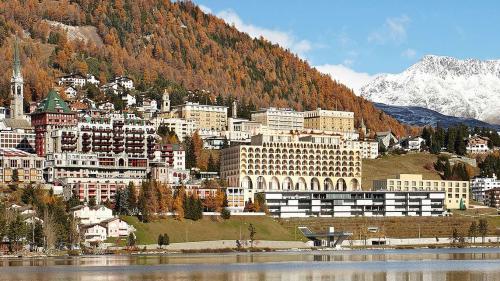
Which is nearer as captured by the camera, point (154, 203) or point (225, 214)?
point (154, 203)

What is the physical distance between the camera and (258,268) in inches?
5002

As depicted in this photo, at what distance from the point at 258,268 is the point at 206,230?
61383 millimetres

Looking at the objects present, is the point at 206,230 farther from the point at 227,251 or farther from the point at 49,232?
the point at 49,232

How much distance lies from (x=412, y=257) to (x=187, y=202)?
166 ft

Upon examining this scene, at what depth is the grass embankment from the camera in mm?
181250

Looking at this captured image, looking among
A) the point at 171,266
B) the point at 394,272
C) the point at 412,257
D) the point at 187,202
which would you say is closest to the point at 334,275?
the point at 394,272

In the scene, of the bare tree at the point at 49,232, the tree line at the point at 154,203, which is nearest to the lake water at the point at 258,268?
the bare tree at the point at 49,232

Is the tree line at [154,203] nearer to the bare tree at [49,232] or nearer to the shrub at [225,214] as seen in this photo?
the shrub at [225,214]

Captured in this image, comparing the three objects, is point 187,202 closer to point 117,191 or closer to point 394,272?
point 117,191

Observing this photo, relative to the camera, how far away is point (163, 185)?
196 metres

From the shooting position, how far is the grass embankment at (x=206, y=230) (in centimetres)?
18125

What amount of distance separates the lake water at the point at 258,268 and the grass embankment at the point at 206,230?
22854 millimetres

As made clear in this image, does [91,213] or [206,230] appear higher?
[91,213]

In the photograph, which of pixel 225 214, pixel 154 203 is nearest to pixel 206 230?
pixel 225 214
